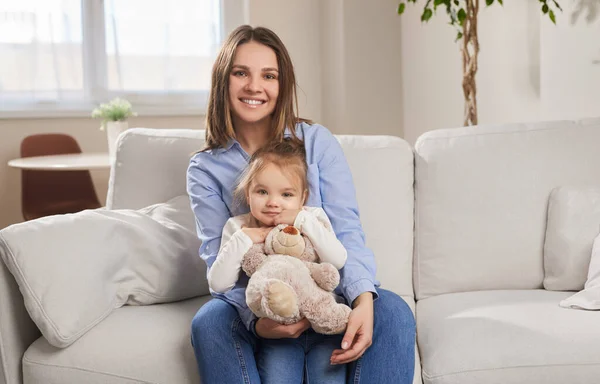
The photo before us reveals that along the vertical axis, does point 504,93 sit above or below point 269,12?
below

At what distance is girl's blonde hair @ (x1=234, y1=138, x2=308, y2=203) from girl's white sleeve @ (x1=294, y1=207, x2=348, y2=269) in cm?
10

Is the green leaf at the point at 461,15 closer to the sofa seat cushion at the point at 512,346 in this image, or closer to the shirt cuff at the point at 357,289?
the sofa seat cushion at the point at 512,346

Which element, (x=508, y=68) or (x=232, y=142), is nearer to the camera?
(x=232, y=142)

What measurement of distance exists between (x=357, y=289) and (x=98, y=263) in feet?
1.99

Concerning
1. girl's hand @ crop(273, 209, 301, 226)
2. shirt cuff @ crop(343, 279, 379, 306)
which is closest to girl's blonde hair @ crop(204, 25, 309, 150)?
girl's hand @ crop(273, 209, 301, 226)

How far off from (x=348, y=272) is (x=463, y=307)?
0.37m

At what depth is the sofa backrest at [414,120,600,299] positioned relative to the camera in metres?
1.99

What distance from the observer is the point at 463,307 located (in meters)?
1.82

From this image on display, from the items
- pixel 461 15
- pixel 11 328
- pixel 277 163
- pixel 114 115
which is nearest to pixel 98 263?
pixel 11 328

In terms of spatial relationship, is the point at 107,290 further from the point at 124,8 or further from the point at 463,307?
the point at 124,8

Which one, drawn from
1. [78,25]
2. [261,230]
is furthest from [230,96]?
[78,25]

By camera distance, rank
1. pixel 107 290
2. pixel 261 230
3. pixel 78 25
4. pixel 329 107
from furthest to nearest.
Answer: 1. pixel 329 107
2. pixel 78 25
3. pixel 107 290
4. pixel 261 230

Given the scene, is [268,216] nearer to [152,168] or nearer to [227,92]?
[227,92]

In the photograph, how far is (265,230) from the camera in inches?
62.2
